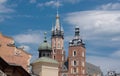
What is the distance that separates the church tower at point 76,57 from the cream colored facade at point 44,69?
2942 inches

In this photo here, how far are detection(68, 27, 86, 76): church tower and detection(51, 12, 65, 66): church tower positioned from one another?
19.6 ft

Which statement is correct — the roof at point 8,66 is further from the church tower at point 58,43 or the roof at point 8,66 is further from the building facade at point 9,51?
the church tower at point 58,43

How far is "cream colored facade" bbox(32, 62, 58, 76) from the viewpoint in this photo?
63.6m

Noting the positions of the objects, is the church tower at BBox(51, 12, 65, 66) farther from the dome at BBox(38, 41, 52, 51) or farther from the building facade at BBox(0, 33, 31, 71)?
the building facade at BBox(0, 33, 31, 71)

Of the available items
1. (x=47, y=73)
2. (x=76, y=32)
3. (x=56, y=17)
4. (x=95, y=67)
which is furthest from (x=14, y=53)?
(x=95, y=67)

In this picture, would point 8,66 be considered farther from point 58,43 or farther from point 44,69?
point 58,43

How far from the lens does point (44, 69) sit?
63.2m

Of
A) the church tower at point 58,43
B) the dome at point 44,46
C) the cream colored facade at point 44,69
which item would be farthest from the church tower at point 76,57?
the cream colored facade at point 44,69

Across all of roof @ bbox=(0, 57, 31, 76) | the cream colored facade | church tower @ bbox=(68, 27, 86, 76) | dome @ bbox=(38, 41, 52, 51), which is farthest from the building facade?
church tower @ bbox=(68, 27, 86, 76)

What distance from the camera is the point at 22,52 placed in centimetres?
4022

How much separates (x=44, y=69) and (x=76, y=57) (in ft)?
266

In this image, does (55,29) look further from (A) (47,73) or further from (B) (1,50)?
(B) (1,50)

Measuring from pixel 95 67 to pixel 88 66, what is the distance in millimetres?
14245

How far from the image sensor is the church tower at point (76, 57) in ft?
461
